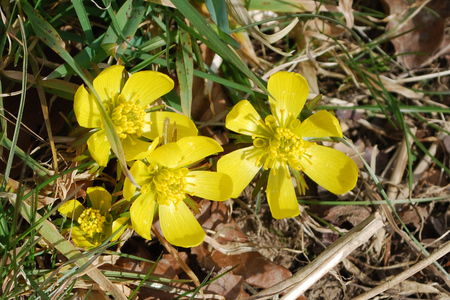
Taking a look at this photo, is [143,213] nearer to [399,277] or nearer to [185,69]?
[185,69]

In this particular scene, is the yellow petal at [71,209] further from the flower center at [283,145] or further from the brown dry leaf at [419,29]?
the brown dry leaf at [419,29]

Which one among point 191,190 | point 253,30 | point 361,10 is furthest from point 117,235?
point 361,10

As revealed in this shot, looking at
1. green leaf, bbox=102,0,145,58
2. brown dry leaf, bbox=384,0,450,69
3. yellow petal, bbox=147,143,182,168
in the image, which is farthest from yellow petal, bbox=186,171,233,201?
brown dry leaf, bbox=384,0,450,69

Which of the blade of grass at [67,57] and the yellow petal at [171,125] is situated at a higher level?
the blade of grass at [67,57]

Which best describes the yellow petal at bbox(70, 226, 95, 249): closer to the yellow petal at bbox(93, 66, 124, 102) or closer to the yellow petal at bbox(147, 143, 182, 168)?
the yellow petal at bbox(147, 143, 182, 168)

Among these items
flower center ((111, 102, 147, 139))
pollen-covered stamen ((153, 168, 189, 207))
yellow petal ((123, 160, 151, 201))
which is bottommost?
pollen-covered stamen ((153, 168, 189, 207))

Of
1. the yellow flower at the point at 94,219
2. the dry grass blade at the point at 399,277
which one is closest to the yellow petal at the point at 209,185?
the yellow flower at the point at 94,219
